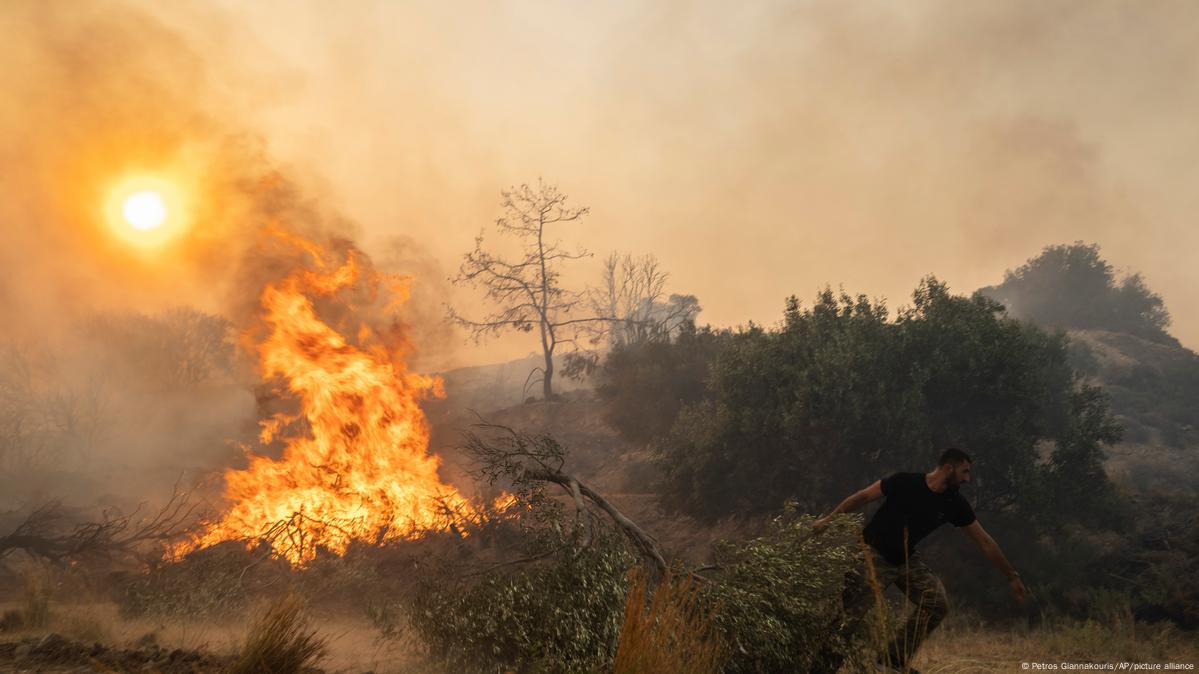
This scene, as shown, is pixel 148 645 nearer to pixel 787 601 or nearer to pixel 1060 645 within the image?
pixel 787 601

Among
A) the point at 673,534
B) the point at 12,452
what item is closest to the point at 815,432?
the point at 673,534

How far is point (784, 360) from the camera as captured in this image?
1903 cm

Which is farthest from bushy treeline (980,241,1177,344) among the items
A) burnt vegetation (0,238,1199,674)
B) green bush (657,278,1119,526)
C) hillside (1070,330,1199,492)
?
green bush (657,278,1119,526)

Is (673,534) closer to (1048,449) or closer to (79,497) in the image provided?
(1048,449)

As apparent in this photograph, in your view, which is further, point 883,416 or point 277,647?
point 883,416

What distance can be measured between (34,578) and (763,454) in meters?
17.0

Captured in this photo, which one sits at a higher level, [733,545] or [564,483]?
[564,483]

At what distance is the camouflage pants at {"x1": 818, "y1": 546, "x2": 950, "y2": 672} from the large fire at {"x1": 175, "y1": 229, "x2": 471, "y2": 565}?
402 inches

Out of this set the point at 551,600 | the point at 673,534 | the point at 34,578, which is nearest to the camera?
the point at 551,600

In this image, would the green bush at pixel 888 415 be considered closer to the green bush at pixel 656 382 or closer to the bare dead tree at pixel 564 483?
the bare dead tree at pixel 564 483

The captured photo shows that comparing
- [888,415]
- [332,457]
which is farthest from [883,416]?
[332,457]

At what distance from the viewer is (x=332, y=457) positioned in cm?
1457

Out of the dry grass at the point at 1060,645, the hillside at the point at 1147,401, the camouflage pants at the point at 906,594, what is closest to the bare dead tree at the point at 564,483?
the camouflage pants at the point at 906,594

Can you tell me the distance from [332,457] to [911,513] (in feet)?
41.9
